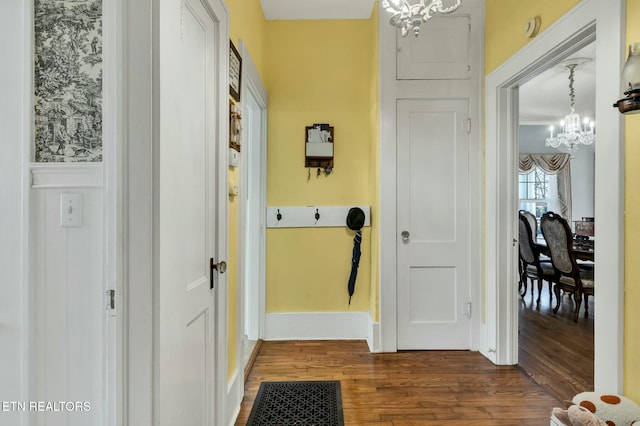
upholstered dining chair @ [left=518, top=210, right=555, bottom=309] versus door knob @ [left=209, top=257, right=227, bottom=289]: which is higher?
door knob @ [left=209, top=257, right=227, bottom=289]

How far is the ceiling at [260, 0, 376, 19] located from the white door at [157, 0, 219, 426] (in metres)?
1.53

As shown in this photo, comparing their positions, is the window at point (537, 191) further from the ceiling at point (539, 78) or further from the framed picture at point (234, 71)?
the framed picture at point (234, 71)

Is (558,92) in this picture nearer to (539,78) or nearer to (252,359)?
(539,78)

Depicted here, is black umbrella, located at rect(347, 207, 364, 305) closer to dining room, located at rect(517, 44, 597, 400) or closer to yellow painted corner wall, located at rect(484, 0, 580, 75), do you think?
dining room, located at rect(517, 44, 597, 400)

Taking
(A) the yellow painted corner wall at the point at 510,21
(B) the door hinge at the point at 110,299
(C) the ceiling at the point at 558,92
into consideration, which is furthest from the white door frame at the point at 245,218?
(C) the ceiling at the point at 558,92

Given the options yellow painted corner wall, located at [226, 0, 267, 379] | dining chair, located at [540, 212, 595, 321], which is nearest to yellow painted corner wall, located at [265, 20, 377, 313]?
yellow painted corner wall, located at [226, 0, 267, 379]

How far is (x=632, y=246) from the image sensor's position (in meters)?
1.42

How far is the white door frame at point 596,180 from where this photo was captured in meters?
1.46

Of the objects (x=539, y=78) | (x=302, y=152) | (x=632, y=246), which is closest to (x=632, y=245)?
(x=632, y=246)

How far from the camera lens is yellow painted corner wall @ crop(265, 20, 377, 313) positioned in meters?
3.13

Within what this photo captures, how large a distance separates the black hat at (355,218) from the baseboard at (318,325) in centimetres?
79

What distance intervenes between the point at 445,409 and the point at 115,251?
6.46ft

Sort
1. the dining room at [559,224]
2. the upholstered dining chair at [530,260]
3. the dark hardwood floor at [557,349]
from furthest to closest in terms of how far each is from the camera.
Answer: the upholstered dining chair at [530,260], the dining room at [559,224], the dark hardwood floor at [557,349]

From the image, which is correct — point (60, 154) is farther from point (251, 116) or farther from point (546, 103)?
point (546, 103)
